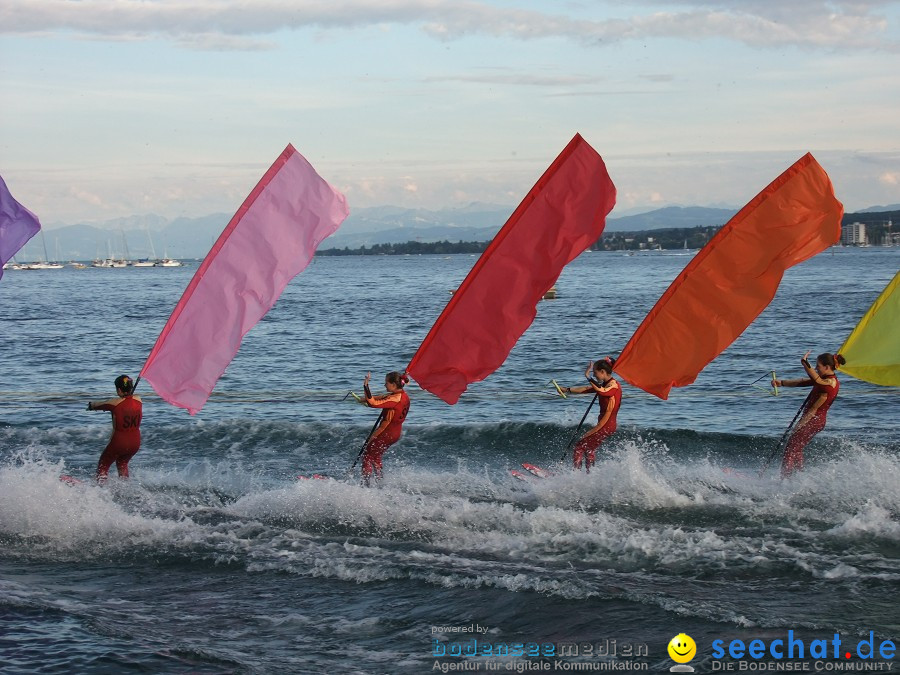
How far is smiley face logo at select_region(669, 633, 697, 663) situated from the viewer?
1010 cm

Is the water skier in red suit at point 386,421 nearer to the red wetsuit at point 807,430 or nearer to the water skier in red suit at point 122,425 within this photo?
the water skier in red suit at point 122,425

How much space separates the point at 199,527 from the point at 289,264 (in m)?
4.09

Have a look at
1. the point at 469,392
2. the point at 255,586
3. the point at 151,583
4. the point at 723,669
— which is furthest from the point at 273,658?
the point at 469,392

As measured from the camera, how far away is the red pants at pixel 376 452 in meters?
16.0

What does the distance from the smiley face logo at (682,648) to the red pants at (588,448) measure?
6.01 metres

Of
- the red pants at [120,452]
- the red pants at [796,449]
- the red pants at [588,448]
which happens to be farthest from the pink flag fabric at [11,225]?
the red pants at [796,449]

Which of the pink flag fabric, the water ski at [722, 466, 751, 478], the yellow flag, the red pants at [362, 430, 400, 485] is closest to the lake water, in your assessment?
the water ski at [722, 466, 751, 478]

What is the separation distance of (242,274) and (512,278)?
4.10 meters

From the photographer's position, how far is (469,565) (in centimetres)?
1303

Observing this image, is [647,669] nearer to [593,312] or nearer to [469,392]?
[469,392]

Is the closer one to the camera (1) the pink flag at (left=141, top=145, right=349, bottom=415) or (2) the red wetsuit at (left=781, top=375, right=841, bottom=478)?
(1) the pink flag at (left=141, top=145, right=349, bottom=415)

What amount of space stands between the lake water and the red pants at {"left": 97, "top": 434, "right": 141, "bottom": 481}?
0.34 metres

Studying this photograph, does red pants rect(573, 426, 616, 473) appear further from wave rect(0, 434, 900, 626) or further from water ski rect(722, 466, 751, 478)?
water ski rect(722, 466, 751, 478)

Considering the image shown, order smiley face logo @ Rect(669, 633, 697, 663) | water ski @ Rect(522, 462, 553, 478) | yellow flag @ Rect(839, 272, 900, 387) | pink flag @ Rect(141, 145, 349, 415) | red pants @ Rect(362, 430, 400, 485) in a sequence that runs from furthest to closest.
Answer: water ski @ Rect(522, 462, 553, 478) → yellow flag @ Rect(839, 272, 900, 387) → red pants @ Rect(362, 430, 400, 485) → pink flag @ Rect(141, 145, 349, 415) → smiley face logo @ Rect(669, 633, 697, 663)
